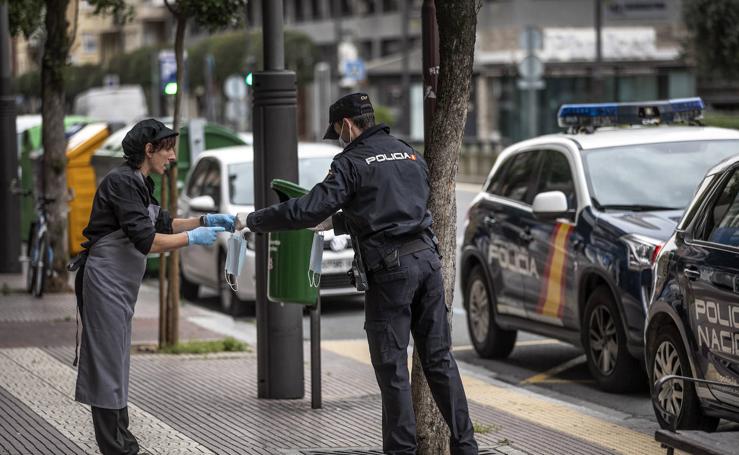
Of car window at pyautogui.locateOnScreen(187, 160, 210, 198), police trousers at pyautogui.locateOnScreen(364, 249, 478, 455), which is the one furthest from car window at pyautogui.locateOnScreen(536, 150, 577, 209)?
car window at pyautogui.locateOnScreen(187, 160, 210, 198)

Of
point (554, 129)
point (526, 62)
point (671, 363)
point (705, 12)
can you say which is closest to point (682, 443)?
point (671, 363)

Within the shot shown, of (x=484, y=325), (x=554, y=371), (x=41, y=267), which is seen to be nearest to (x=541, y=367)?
(x=554, y=371)

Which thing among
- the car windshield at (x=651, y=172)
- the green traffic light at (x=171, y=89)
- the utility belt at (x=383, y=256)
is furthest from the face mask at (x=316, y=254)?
the green traffic light at (x=171, y=89)

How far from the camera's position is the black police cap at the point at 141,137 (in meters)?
7.05

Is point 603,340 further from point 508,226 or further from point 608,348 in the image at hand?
point 508,226

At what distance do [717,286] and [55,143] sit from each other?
9.90m

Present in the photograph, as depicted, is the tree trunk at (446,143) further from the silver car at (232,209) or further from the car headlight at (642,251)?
the silver car at (232,209)

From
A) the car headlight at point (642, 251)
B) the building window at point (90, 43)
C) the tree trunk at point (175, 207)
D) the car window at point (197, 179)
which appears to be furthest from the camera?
the building window at point (90, 43)

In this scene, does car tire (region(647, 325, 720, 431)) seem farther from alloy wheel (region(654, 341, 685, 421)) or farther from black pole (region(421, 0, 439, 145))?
black pole (region(421, 0, 439, 145))

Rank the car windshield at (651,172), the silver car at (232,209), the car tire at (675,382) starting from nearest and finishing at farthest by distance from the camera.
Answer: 1. the car tire at (675,382)
2. the car windshield at (651,172)
3. the silver car at (232,209)

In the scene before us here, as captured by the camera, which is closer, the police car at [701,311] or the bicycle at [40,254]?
the police car at [701,311]

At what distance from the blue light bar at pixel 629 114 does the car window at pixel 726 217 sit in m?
3.90

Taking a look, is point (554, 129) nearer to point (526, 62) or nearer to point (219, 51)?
point (526, 62)

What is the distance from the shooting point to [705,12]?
38.1 meters
